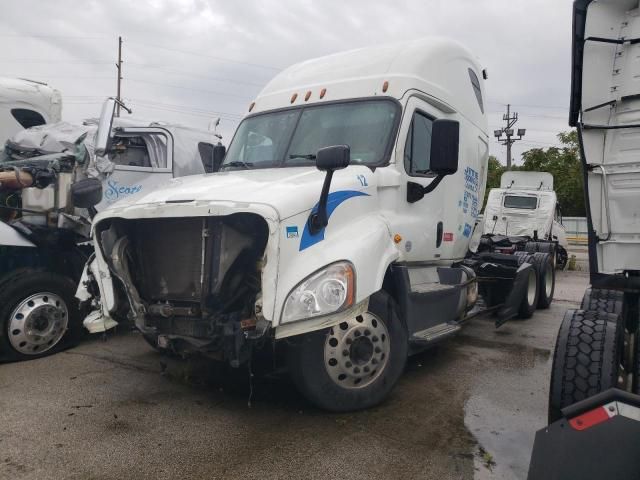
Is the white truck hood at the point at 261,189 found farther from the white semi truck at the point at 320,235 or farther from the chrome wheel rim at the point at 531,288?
the chrome wheel rim at the point at 531,288

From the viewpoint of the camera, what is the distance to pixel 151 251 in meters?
4.02

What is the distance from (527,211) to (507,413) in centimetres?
1319

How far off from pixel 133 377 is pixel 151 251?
5.58ft

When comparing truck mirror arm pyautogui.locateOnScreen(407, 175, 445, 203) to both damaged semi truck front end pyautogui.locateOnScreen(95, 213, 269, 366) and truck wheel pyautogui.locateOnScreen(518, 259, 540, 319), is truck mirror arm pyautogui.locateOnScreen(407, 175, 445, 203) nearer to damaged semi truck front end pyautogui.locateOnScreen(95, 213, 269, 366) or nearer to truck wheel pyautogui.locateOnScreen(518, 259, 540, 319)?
damaged semi truck front end pyautogui.locateOnScreen(95, 213, 269, 366)

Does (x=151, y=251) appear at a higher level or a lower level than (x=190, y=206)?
lower

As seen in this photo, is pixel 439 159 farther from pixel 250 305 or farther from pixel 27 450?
pixel 27 450

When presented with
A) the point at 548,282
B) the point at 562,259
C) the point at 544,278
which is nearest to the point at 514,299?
the point at 544,278

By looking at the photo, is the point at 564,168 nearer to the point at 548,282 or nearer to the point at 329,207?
the point at 548,282

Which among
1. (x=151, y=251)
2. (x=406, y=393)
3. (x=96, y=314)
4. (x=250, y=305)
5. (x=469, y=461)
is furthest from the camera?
(x=406, y=393)

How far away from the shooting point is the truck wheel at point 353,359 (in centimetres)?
388

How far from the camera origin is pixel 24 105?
8.62 m

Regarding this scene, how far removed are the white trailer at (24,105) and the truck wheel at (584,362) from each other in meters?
8.59

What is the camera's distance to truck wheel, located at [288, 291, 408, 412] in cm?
388

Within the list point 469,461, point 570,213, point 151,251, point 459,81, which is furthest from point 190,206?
point 570,213
